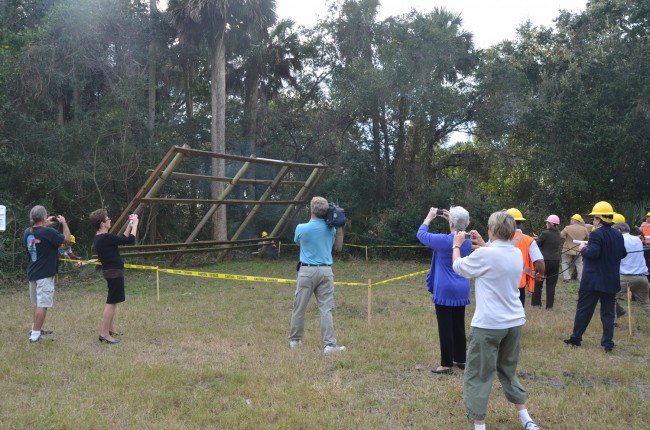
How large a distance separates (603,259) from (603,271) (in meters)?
0.15

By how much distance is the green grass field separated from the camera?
15.7ft

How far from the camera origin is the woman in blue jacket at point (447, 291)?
5.63 meters

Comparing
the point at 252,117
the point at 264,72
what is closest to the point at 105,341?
the point at 252,117

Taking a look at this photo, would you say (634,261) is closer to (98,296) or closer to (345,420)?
(345,420)

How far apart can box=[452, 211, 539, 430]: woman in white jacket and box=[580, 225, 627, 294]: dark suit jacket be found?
9.78 feet

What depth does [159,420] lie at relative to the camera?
4723mm

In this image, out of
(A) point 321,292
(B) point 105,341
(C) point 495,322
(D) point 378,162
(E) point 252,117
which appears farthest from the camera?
(E) point 252,117

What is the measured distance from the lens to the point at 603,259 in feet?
22.6

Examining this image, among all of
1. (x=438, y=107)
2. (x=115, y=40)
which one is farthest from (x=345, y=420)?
(x=115, y=40)

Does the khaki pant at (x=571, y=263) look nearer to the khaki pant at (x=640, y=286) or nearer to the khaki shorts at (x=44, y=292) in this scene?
the khaki pant at (x=640, y=286)

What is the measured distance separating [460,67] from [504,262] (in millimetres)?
16950

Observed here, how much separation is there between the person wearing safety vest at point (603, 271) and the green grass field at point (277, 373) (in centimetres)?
39

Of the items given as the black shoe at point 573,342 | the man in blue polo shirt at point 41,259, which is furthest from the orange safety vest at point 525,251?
the man in blue polo shirt at point 41,259

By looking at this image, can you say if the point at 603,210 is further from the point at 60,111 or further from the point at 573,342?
the point at 60,111
